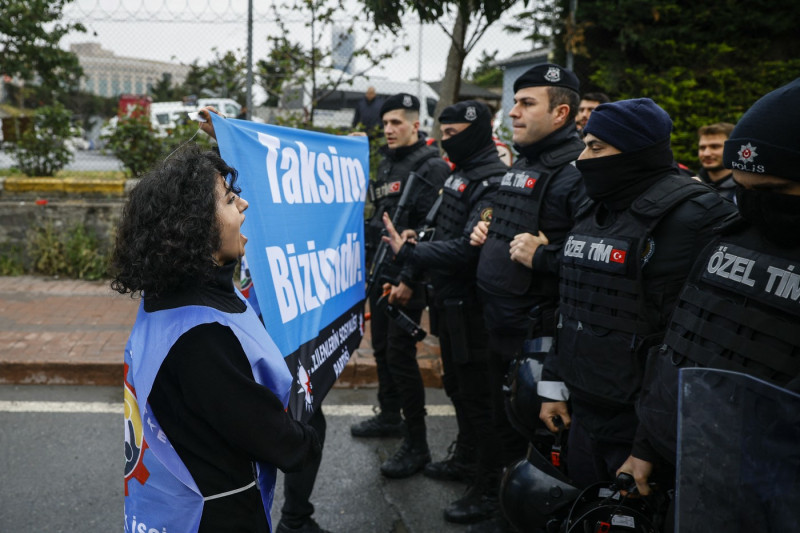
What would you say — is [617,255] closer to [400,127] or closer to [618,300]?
[618,300]

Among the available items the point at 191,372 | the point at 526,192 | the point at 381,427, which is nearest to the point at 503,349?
the point at 526,192

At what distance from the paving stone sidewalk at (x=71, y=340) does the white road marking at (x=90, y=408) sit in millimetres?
369

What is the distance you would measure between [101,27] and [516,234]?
19.8ft

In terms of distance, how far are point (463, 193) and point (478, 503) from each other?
5.04 feet

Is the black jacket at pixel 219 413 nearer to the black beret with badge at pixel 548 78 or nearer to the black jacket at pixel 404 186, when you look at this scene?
the black beret with badge at pixel 548 78

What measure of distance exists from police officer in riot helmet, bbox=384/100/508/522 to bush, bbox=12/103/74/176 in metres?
6.06

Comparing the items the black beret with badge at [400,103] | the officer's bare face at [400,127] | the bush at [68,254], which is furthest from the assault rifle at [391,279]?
the bush at [68,254]

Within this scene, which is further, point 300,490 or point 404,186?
point 404,186

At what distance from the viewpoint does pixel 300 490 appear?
9.07ft

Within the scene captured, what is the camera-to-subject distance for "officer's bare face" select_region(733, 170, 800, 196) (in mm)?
1539

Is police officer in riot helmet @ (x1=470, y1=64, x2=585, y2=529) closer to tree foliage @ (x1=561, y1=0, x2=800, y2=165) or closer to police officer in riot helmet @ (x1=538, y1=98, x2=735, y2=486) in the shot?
police officer in riot helmet @ (x1=538, y1=98, x2=735, y2=486)

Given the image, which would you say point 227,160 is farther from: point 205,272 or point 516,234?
point 516,234

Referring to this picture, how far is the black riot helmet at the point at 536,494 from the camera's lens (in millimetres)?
2154

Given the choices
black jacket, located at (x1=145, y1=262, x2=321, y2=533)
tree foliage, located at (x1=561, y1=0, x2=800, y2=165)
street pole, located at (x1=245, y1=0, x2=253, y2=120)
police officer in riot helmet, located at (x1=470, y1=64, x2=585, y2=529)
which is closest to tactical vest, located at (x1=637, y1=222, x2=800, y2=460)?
police officer in riot helmet, located at (x1=470, y1=64, x2=585, y2=529)
